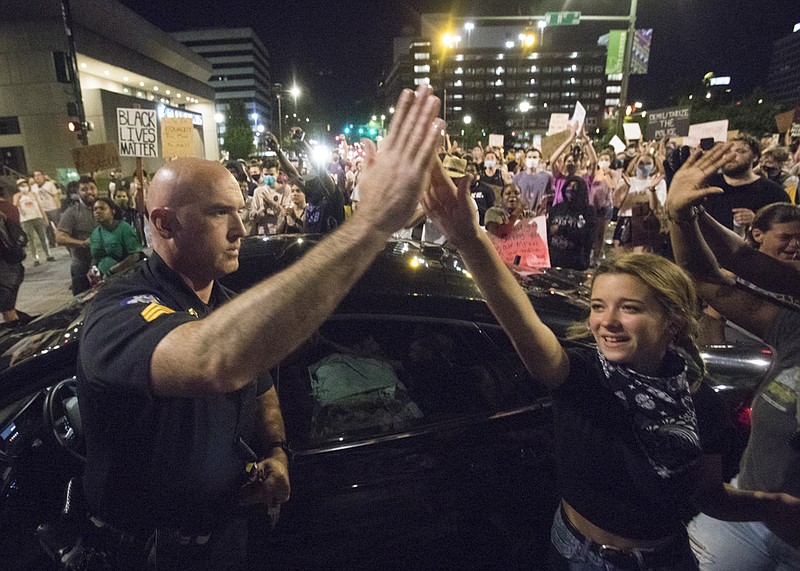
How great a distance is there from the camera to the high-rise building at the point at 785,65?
14925 cm

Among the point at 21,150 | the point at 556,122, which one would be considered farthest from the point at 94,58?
the point at 556,122

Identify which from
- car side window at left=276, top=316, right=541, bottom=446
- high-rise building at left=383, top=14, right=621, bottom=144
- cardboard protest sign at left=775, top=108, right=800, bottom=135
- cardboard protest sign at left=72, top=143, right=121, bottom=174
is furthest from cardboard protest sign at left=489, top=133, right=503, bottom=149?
high-rise building at left=383, top=14, right=621, bottom=144

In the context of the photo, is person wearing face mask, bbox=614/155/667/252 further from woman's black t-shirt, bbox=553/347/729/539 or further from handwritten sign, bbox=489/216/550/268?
woman's black t-shirt, bbox=553/347/729/539

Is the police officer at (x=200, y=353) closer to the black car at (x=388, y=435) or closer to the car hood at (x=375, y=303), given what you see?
the black car at (x=388, y=435)

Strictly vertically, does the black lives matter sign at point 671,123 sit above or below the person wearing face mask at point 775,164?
above

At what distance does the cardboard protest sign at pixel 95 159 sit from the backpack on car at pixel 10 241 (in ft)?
3.56

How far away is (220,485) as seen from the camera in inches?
64.0

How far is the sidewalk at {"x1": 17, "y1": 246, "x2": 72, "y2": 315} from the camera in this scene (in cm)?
752

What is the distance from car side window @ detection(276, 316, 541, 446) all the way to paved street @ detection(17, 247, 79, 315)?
5.73 m

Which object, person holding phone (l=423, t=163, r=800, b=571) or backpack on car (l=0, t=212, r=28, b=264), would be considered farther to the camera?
backpack on car (l=0, t=212, r=28, b=264)

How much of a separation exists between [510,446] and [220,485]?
1.22 metres

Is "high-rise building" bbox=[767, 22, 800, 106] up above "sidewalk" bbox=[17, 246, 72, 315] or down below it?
above

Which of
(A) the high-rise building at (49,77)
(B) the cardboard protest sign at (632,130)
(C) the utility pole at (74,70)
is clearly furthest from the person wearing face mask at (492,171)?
(A) the high-rise building at (49,77)

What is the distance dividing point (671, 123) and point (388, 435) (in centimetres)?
1092
